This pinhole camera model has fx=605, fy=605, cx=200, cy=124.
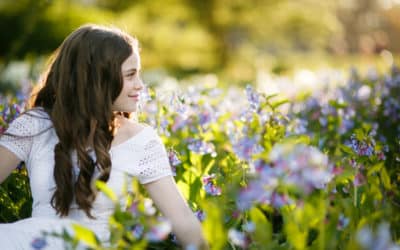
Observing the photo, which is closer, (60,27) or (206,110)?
(206,110)

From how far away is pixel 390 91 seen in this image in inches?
175

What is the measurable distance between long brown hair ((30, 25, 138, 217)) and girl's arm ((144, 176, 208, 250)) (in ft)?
0.63

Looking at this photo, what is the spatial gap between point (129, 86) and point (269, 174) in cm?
89

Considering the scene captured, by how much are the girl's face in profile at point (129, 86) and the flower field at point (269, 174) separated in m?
0.33

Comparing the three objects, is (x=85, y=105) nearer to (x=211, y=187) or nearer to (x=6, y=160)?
(x=6, y=160)

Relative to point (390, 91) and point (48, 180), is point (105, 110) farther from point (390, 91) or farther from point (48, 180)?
point (390, 91)

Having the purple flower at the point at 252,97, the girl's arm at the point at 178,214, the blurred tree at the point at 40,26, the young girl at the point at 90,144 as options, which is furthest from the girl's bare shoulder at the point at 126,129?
the blurred tree at the point at 40,26

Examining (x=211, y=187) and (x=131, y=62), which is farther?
(x=211, y=187)

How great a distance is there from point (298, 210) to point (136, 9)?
16.0 m

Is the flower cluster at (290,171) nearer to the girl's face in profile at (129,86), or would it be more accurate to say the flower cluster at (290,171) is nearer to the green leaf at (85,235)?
the green leaf at (85,235)

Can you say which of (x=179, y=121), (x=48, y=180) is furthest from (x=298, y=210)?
(x=179, y=121)

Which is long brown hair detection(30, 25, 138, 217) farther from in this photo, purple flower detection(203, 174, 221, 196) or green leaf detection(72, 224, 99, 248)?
green leaf detection(72, 224, 99, 248)

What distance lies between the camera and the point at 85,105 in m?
2.01

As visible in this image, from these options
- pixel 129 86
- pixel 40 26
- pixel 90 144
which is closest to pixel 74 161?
pixel 90 144
